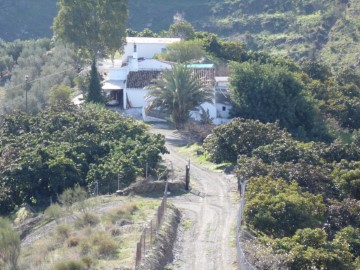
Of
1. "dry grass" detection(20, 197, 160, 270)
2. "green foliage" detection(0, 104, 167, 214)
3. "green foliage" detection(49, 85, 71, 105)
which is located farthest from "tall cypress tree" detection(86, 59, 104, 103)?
"dry grass" detection(20, 197, 160, 270)

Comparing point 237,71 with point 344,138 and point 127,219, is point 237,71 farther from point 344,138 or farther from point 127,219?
point 127,219

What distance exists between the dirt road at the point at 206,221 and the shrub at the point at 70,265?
3.27 meters

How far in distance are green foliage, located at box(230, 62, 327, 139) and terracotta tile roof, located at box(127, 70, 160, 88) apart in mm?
5672

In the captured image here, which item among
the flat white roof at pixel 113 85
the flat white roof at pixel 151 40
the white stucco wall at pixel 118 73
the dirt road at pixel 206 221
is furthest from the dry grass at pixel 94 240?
the flat white roof at pixel 151 40

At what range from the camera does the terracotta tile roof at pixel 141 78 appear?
57062 millimetres

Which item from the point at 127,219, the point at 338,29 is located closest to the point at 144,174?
the point at 127,219

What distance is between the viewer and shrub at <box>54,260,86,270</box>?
24.0m

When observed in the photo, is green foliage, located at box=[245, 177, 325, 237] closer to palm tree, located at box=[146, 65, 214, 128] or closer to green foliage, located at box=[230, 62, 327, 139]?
palm tree, located at box=[146, 65, 214, 128]

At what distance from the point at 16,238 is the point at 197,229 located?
6882 mm

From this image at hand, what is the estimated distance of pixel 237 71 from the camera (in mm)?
54750

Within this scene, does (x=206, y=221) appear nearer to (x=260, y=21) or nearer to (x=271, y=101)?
(x=271, y=101)

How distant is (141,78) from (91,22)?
753cm

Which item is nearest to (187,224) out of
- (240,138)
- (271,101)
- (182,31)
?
(240,138)

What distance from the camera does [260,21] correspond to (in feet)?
358
